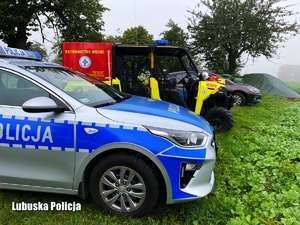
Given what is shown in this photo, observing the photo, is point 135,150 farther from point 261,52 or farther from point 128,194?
point 261,52

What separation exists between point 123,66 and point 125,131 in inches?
157

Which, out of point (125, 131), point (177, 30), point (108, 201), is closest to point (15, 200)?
point (108, 201)

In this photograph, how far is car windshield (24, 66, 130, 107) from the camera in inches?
109

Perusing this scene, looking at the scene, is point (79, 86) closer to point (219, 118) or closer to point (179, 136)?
point (179, 136)

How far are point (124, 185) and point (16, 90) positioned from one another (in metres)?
1.43

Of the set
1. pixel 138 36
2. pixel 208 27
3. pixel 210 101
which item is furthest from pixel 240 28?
pixel 210 101

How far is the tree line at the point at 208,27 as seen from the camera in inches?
705

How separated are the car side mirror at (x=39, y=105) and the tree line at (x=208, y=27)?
16.4m

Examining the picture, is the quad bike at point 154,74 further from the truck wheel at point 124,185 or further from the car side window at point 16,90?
the truck wheel at point 124,185

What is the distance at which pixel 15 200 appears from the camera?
2.88m

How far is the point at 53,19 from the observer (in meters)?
19.5

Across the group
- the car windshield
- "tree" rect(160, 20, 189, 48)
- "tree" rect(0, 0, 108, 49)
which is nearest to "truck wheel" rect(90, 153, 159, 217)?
the car windshield

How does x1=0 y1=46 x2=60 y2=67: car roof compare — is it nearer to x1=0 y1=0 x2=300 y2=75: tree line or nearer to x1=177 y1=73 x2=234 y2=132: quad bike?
x1=177 y1=73 x2=234 y2=132: quad bike

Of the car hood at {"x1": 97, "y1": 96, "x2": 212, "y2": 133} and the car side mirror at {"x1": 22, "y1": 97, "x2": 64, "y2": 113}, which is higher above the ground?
the car side mirror at {"x1": 22, "y1": 97, "x2": 64, "y2": 113}
